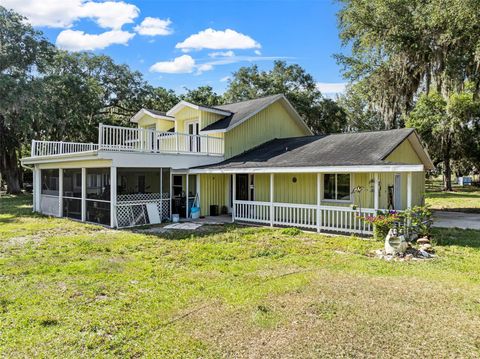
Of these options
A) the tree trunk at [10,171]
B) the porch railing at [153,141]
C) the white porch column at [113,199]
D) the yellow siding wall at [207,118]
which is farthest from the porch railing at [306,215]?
the tree trunk at [10,171]

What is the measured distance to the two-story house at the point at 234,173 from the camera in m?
11.8

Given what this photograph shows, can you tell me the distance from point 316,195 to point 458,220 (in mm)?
6304

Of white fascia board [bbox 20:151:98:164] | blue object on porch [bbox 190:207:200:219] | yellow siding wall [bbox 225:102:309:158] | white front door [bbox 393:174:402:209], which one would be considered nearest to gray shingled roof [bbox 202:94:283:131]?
yellow siding wall [bbox 225:102:309:158]

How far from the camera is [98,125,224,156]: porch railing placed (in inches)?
500

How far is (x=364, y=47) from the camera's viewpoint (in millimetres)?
20250

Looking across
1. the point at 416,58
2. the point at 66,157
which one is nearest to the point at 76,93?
the point at 66,157

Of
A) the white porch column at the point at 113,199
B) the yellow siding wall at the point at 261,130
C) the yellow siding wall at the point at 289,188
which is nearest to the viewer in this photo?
the white porch column at the point at 113,199

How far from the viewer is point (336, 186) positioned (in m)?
12.6

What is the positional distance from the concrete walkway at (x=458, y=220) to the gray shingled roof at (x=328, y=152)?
12.5 ft

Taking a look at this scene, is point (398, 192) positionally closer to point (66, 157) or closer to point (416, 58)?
point (416, 58)

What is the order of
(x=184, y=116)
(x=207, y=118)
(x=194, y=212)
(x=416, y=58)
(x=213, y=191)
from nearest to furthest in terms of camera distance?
(x=194, y=212)
(x=213, y=191)
(x=207, y=118)
(x=184, y=116)
(x=416, y=58)

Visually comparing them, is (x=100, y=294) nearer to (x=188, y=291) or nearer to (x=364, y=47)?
(x=188, y=291)

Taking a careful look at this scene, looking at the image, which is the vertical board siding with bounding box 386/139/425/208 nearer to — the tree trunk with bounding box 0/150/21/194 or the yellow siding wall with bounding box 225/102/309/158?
the yellow siding wall with bounding box 225/102/309/158

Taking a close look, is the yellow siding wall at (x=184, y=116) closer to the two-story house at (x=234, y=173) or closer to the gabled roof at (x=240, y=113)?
the two-story house at (x=234, y=173)
